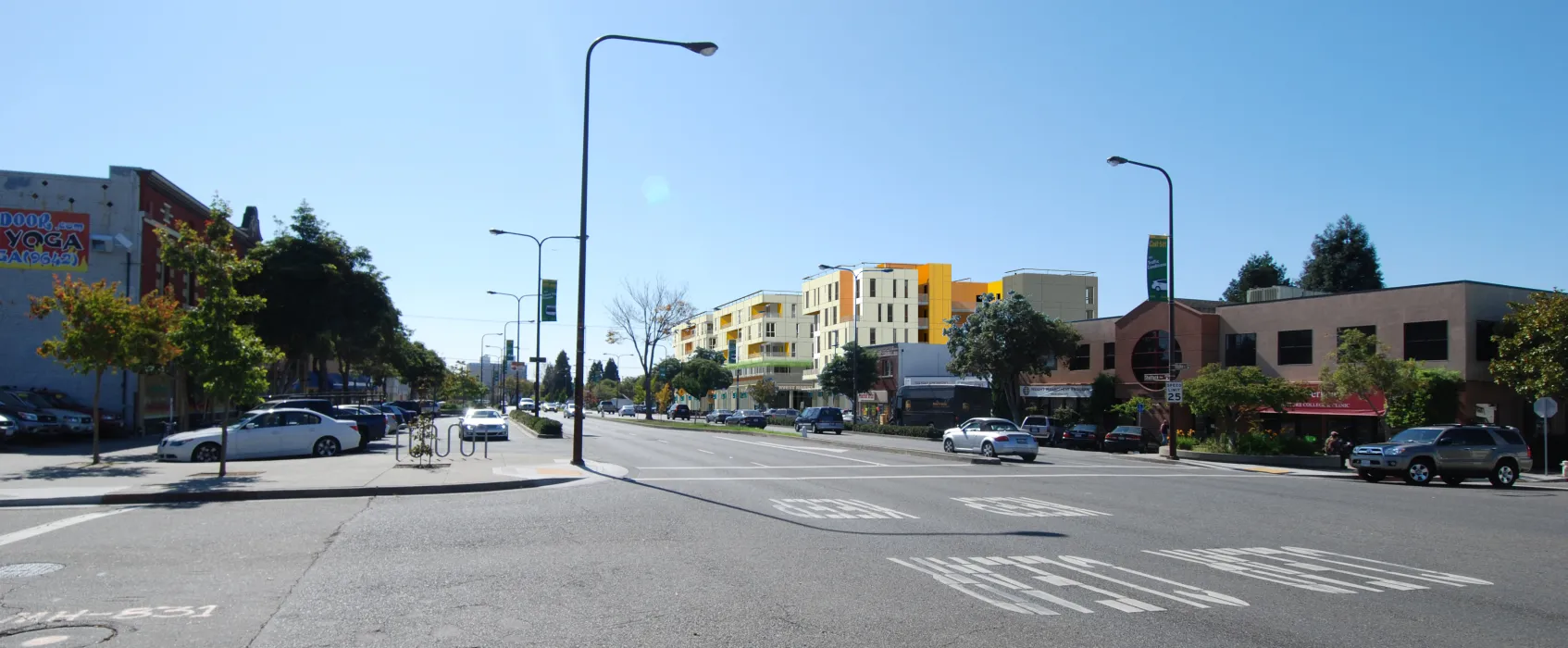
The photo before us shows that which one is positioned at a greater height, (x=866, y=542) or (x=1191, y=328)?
(x=1191, y=328)

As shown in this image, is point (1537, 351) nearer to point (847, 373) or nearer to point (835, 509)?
point (835, 509)

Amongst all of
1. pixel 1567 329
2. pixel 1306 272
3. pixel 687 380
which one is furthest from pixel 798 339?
pixel 1567 329

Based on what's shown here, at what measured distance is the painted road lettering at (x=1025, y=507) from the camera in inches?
591

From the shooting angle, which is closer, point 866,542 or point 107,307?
point 866,542

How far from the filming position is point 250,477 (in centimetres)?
1819

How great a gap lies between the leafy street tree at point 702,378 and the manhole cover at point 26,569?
94559 mm

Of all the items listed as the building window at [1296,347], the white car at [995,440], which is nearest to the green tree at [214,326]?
the white car at [995,440]

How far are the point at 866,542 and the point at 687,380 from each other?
93454 mm

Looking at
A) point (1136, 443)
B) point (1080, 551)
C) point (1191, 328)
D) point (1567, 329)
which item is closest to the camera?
point (1080, 551)

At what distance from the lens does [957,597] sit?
836 centimetres

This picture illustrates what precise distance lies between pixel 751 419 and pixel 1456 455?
162 feet

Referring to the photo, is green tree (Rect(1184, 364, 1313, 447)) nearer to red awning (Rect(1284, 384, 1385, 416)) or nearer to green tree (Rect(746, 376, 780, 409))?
red awning (Rect(1284, 384, 1385, 416))

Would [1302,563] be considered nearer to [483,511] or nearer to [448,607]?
[448,607]

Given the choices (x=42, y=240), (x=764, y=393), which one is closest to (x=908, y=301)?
(x=764, y=393)
